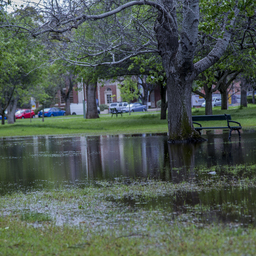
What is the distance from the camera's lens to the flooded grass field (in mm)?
3672

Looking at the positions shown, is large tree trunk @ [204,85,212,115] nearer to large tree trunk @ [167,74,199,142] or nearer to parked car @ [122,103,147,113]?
large tree trunk @ [167,74,199,142]

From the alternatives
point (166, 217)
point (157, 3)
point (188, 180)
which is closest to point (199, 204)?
point (166, 217)

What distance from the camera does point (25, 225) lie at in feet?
14.8

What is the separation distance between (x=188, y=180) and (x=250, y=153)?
4157mm

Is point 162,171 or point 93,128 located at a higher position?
point 162,171

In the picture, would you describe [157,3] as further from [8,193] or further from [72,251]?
[72,251]

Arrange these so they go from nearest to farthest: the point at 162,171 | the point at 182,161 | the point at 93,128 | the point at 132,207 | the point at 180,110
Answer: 1. the point at 132,207
2. the point at 162,171
3. the point at 182,161
4. the point at 180,110
5. the point at 93,128

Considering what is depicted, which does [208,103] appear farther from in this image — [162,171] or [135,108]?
[135,108]

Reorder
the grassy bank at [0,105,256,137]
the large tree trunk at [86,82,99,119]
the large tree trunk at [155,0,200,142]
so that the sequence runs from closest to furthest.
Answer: the large tree trunk at [155,0,200,142] < the grassy bank at [0,105,256,137] < the large tree trunk at [86,82,99,119]

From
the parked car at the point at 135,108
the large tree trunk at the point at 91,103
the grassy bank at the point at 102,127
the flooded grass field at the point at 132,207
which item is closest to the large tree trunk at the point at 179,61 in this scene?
the flooded grass field at the point at 132,207

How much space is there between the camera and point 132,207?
5230 mm

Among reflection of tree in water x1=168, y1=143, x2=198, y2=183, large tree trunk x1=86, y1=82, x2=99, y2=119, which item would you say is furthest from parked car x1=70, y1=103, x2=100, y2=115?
reflection of tree in water x1=168, y1=143, x2=198, y2=183

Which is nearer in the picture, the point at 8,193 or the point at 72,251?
the point at 72,251

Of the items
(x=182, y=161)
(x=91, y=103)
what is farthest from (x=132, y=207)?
(x=91, y=103)
